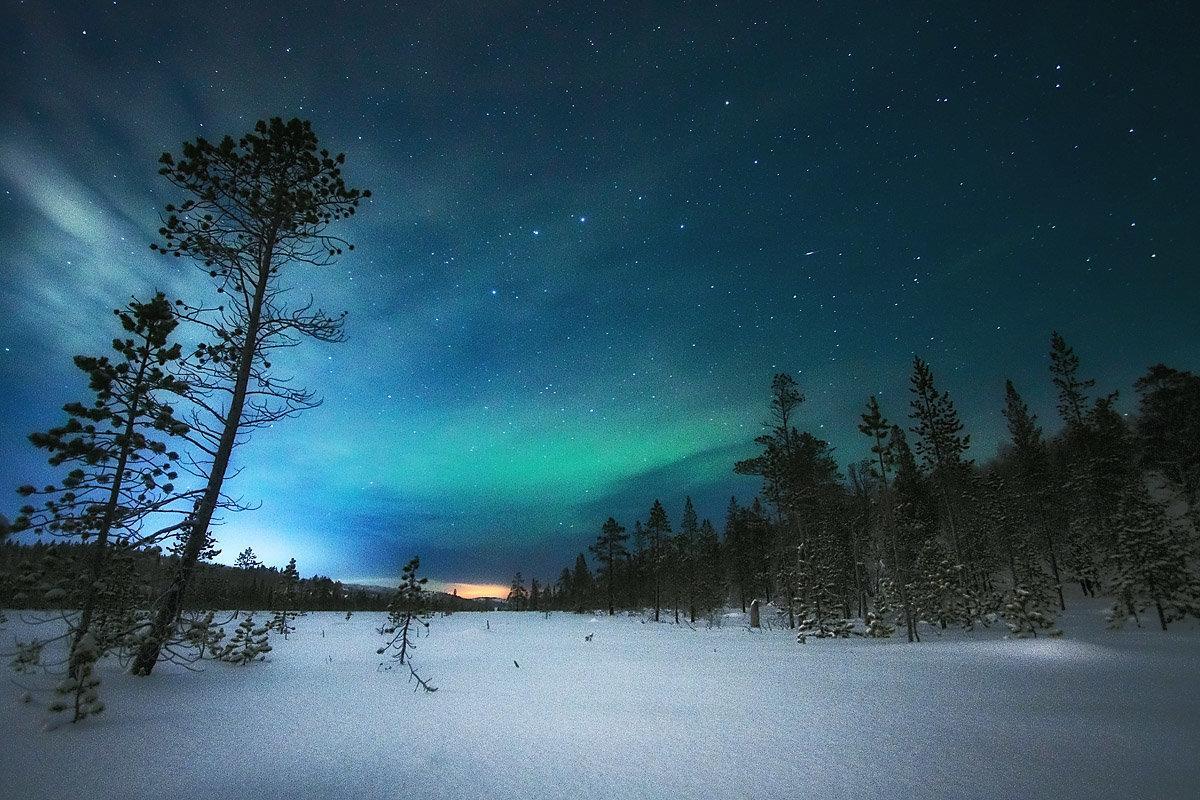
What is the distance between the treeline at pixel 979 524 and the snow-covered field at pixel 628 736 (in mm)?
10888

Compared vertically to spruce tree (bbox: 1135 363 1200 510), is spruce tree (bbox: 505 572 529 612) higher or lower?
lower

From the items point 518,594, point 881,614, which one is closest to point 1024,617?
point 881,614

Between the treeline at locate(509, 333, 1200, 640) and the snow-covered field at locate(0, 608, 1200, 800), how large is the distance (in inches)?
429

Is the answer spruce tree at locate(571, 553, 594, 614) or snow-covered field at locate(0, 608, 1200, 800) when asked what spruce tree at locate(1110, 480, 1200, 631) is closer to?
snow-covered field at locate(0, 608, 1200, 800)

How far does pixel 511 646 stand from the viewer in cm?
1823

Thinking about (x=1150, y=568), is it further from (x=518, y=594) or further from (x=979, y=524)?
(x=518, y=594)

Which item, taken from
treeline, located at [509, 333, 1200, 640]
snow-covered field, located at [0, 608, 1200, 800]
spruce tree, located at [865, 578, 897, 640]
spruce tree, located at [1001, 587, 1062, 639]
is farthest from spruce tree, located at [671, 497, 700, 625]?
snow-covered field, located at [0, 608, 1200, 800]

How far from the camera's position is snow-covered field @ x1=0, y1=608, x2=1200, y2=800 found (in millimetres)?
4395

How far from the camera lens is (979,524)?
35.8 meters

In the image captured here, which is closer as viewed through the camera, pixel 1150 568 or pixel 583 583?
pixel 1150 568

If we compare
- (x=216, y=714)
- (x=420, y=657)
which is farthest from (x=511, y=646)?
(x=216, y=714)

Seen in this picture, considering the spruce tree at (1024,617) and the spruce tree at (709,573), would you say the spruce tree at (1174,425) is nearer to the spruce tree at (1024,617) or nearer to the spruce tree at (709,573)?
the spruce tree at (1024,617)

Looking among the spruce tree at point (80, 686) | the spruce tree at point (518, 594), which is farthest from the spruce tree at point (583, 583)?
the spruce tree at point (80, 686)

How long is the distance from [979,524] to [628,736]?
42.3 meters
